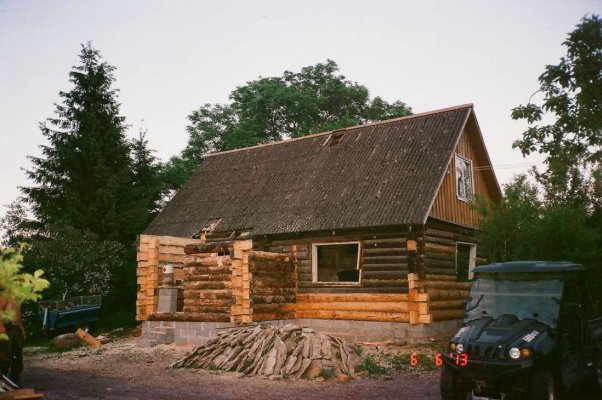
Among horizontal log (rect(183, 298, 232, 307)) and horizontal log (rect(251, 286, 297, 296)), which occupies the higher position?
horizontal log (rect(251, 286, 297, 296))

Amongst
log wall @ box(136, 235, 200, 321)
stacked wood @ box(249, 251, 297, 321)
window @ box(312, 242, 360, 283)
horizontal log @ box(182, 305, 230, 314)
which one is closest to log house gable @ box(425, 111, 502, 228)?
stacked wood @ box(249, 251, 297, 321)

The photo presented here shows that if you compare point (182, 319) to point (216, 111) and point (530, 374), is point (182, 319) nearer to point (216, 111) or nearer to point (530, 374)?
point (530, 374)

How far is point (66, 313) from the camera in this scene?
62.6 ft

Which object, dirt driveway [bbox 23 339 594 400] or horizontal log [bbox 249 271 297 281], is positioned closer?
dirt driveway [bbox 23 339 594 400]

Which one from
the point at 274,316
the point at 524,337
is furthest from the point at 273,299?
the point at 524,337

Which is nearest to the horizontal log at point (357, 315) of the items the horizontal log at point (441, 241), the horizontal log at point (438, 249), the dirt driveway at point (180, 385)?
the horizontal log at point (438, 249)

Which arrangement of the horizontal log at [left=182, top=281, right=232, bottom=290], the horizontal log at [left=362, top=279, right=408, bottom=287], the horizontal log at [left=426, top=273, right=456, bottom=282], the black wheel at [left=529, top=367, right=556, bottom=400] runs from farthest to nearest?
1. the horizontal log at [left=426, top=273, right=456, bottom=282]
2. the horizontal log at [left=362, top=279, right=408, bottom=287]
3. the horizontal log at [left=182, top=281, right=232, bottom=290]
4. the black wheel at [left=529, top=367, right=556, bottom=400]

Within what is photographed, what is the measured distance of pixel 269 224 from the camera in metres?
17.8

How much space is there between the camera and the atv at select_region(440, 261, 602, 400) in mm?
6691

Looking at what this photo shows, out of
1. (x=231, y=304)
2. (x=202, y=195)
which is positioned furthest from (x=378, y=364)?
(x=202, y=195)

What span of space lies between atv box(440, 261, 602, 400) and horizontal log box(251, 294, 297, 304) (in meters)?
8.10

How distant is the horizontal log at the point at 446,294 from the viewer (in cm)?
1551

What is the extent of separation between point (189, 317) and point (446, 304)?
8.02 m

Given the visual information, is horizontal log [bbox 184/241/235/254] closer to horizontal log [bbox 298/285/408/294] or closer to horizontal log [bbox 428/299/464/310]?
→ horizontal log [bbox 298/285/408/294]
